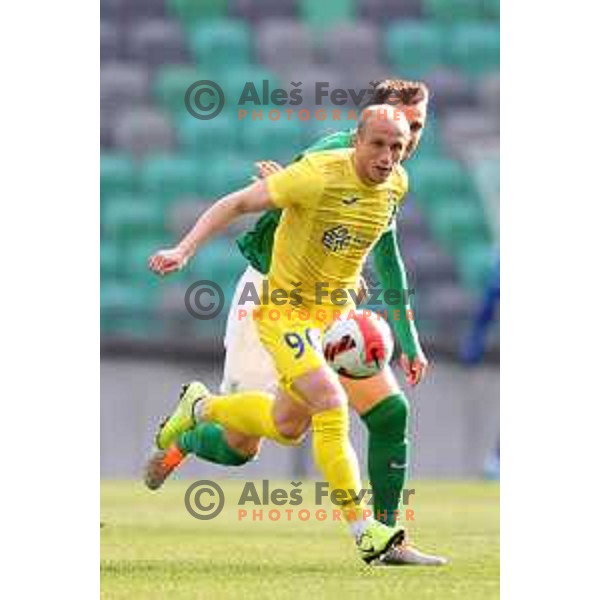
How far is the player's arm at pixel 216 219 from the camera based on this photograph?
659 centimetres

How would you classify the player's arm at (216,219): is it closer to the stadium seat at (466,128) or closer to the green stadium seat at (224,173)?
the green stadium seat at (224,173)

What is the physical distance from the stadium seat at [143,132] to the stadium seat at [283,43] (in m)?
0.91

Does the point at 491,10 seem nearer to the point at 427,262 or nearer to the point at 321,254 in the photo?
the point at 427,262

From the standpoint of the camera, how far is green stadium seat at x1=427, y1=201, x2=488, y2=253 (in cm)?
1536

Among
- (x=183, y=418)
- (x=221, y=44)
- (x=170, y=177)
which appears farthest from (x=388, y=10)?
(x=183, y=418)

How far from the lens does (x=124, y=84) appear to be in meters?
16.0

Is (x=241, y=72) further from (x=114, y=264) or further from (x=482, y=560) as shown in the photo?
(x=482, y=560)

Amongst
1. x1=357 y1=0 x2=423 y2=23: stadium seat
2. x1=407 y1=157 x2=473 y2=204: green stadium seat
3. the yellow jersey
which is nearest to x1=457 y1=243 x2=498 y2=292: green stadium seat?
x1=407 y1=157 x2=473 y2=204: green stadium seat

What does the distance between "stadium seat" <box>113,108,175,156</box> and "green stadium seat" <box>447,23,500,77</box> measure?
2.19m

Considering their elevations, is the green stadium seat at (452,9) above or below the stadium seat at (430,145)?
above

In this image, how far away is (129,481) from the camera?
13453 mm

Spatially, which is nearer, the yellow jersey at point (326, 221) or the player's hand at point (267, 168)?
the yellow jersey at point (326, 221)

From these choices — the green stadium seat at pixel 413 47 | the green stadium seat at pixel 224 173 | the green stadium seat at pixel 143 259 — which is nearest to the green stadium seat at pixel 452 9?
the green stadium seat at pixel 413 47
